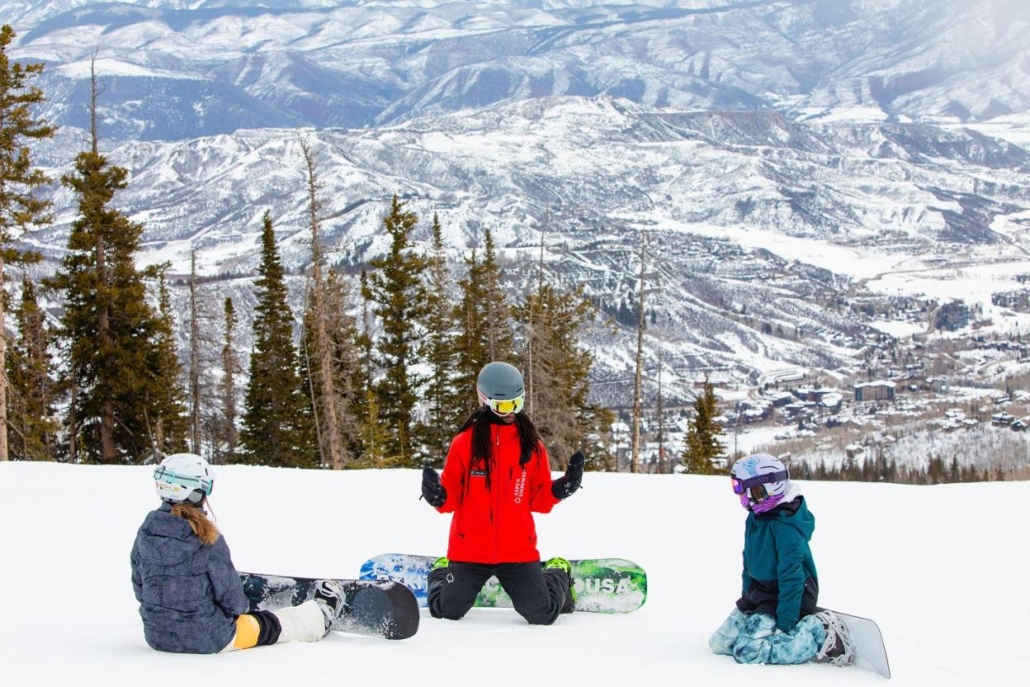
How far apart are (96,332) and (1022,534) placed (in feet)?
93.1

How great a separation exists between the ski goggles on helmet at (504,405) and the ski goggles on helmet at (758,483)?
1.61m

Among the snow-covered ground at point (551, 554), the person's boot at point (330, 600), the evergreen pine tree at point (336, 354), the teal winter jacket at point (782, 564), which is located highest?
the evergreen pine tree at point (336, 354)

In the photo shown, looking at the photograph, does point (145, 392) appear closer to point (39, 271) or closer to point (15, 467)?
point (15, 467)

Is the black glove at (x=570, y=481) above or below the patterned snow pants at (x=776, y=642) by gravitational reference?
above

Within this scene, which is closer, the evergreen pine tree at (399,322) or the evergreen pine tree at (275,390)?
the evergreen pine tree at (399,322)

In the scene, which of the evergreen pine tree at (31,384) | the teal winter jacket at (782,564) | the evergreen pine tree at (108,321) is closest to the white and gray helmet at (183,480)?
the teal winter jacket at (782,564)

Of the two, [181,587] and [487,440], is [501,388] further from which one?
[181,587]

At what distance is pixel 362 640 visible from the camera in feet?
21.6

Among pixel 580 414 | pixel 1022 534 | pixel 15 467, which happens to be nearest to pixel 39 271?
pixel 580 414

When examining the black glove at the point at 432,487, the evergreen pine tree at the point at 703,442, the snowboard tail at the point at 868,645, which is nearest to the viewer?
the snowboard tail at the point at 868,645

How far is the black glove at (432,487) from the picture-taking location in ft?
22.6

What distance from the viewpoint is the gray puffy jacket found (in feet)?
19.2

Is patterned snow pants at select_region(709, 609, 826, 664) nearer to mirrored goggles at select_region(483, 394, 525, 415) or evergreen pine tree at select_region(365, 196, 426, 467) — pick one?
mirrored goggles at select_region(483, 394, 525, 415)

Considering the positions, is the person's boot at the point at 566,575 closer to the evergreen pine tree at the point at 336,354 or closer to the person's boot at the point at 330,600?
the person's boot at the point at 330,600
